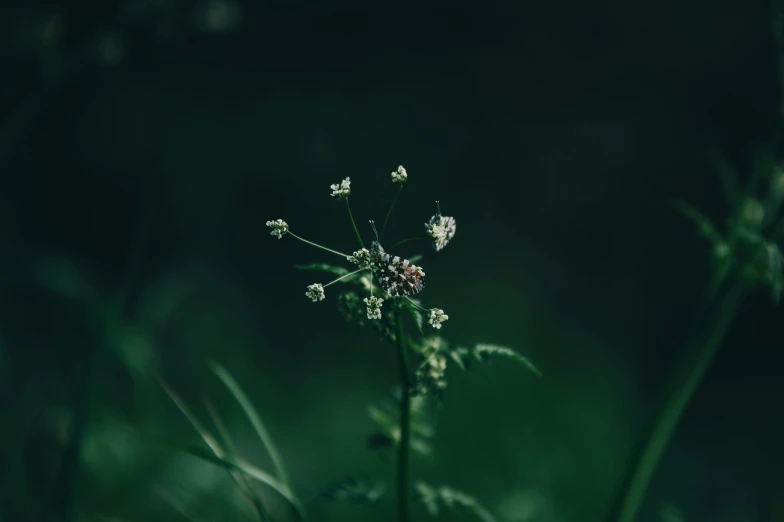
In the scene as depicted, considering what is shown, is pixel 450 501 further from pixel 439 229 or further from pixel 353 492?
pixel 439 229

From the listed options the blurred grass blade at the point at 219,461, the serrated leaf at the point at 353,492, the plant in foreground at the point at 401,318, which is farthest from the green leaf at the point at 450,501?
the blurred grass blade at the point at 219,461

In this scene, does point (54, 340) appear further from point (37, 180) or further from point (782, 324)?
point (782, 324)

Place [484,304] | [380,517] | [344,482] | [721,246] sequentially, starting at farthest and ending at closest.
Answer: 1. [484,304]
2. [380,517]
3. [721,246]
4. [344,482]

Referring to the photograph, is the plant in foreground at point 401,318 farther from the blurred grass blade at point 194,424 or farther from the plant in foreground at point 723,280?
the plant in foreground at point 723,280

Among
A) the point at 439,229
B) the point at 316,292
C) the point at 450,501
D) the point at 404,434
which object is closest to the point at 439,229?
the point at 439,229

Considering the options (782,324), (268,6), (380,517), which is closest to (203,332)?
(380,517)

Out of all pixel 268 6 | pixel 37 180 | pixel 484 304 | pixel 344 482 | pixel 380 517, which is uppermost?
pixel 268 6
